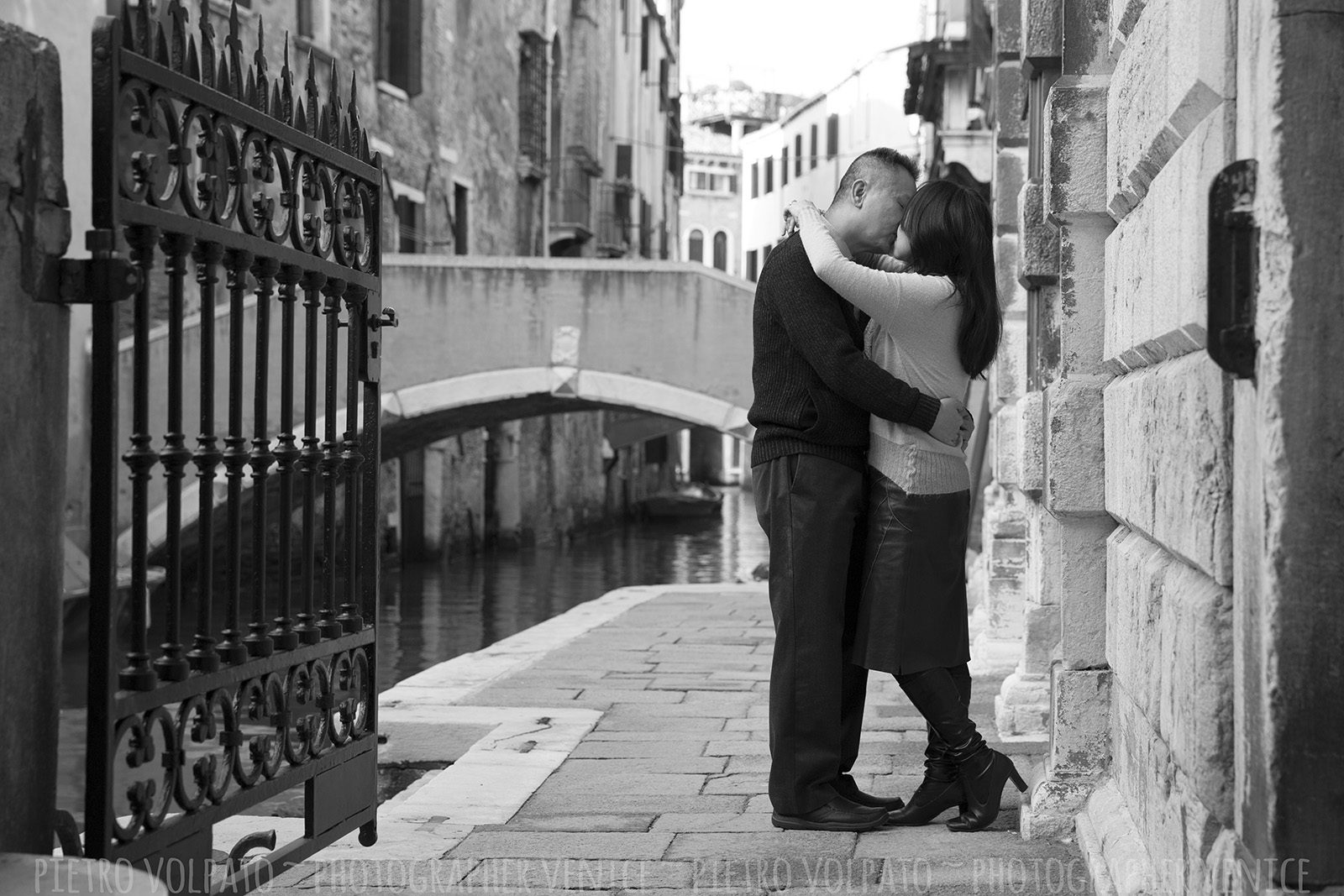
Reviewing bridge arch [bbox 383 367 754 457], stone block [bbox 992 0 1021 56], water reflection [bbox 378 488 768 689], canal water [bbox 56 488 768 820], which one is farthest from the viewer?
bridge arch [bbox 383 367 754 457]

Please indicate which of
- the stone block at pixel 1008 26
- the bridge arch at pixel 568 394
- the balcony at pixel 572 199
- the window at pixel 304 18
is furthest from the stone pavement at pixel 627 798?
the balcony at pixel 572 199

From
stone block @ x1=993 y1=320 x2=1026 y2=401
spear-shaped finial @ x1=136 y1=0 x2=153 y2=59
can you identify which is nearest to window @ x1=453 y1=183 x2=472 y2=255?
stone block @ x1=993 y1=320 x2=1026 y2=401

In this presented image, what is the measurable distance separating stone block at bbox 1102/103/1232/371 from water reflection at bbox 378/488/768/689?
25.2ft

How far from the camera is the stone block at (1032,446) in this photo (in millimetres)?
3662

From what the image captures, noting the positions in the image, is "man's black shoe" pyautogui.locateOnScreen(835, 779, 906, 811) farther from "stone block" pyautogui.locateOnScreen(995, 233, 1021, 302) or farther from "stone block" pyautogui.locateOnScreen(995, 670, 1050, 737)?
"stone block" pyautogui.locateOnScreen(995, 233, 1021, 302)

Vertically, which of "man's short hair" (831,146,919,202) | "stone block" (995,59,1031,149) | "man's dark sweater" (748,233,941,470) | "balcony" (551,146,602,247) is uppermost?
"balcony" (551,146,602,247)

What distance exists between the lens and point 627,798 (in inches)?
150

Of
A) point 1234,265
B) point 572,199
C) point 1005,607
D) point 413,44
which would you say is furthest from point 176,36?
point 572,199

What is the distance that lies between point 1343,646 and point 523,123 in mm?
21373

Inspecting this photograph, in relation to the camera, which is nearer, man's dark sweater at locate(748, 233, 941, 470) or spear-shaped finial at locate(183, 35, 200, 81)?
spear-shaped finial at locate(183, 35, 200, 81)

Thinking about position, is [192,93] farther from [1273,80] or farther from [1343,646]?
[1343,646]

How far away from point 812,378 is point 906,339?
208mm

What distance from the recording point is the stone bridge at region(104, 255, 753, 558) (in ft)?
44.2

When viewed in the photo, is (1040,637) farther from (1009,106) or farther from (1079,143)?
(1009,106)
